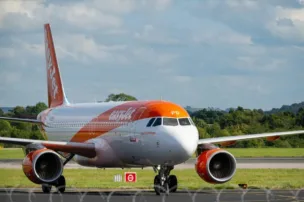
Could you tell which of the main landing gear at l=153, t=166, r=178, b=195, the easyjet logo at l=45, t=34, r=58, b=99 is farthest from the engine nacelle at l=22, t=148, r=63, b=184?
the easyjet logo at l=45, t=34, r=58, b=99

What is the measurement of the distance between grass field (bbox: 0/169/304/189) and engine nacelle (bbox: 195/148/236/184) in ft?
8.74

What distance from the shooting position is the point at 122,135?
4494 centimetres

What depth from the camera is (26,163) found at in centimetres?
4231

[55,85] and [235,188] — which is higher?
[55,85]

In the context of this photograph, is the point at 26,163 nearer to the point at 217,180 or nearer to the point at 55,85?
the point at 217,180

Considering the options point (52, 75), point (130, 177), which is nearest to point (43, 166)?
point (130, 177)

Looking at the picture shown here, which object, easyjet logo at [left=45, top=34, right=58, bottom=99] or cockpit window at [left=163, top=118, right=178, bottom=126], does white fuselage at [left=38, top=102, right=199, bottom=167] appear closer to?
cockpit window at [left=163, top=118, right=178, bottom=126]

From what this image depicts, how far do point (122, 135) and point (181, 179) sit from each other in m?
9.50

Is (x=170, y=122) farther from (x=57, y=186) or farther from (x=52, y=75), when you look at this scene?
(x=52, y=75)

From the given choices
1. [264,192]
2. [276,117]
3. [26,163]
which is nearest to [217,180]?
[264,192]

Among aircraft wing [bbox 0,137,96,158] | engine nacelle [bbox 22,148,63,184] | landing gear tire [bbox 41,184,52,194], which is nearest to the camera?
engine nacelle [bbox 22,148,63,184]

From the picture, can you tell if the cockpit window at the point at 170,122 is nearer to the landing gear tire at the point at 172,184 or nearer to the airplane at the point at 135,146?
the airplane at the point at 135,146

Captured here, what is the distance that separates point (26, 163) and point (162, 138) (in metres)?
6.45

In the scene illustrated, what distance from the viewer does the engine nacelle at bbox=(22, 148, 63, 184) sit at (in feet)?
138
